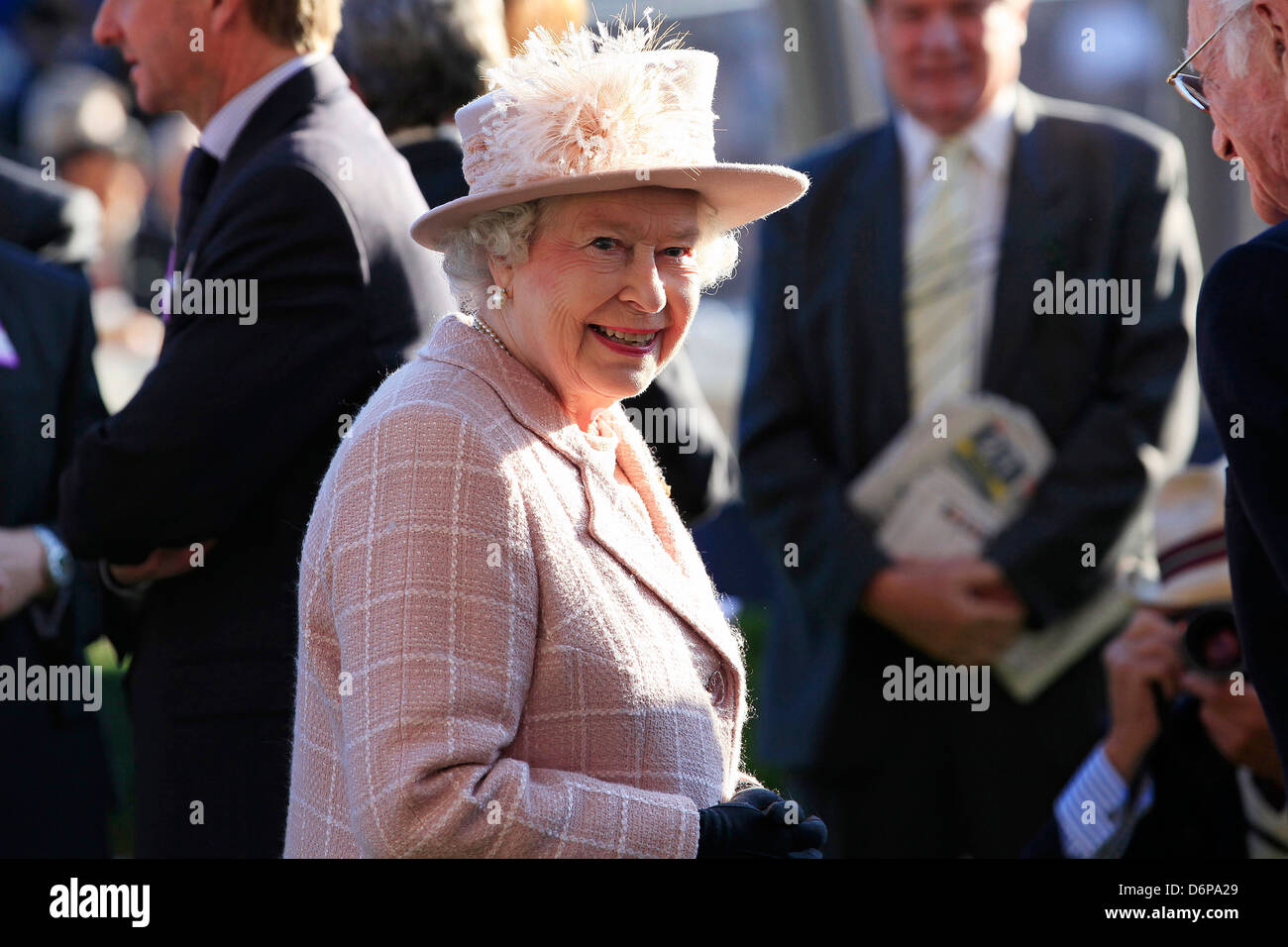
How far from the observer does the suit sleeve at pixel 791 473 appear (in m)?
4.19

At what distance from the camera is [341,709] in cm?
208

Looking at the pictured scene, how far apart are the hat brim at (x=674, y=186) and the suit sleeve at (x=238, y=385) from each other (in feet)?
2.03

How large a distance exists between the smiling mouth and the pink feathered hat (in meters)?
0.19

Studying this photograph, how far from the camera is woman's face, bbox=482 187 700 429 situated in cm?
227

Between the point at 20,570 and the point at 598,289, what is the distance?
5.91 feet

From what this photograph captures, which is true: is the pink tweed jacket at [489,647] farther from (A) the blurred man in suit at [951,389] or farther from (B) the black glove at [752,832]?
(A) the blurred man in suit at [951,389]

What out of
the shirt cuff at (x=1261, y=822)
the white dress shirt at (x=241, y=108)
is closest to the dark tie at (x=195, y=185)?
the white dress shirt at (x=241, y=108)

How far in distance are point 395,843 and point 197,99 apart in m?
1.84

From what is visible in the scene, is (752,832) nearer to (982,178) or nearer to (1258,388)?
(1258,388)

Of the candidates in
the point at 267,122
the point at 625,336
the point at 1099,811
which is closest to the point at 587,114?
the point at 625,336

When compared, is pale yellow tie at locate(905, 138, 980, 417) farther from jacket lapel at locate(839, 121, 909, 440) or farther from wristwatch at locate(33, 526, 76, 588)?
wristwatch at locate(33, 526, 76, 588)

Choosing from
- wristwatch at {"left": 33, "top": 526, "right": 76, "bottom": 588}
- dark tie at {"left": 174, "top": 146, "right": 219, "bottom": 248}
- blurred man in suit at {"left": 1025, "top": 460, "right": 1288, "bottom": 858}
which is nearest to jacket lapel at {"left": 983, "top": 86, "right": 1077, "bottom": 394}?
blurred man in suit at {"left": 1025, "top": 460, "right": 1288, "bottom": 858}

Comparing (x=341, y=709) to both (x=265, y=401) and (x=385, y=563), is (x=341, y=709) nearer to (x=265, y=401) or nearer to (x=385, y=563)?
(x=385, y=563)
